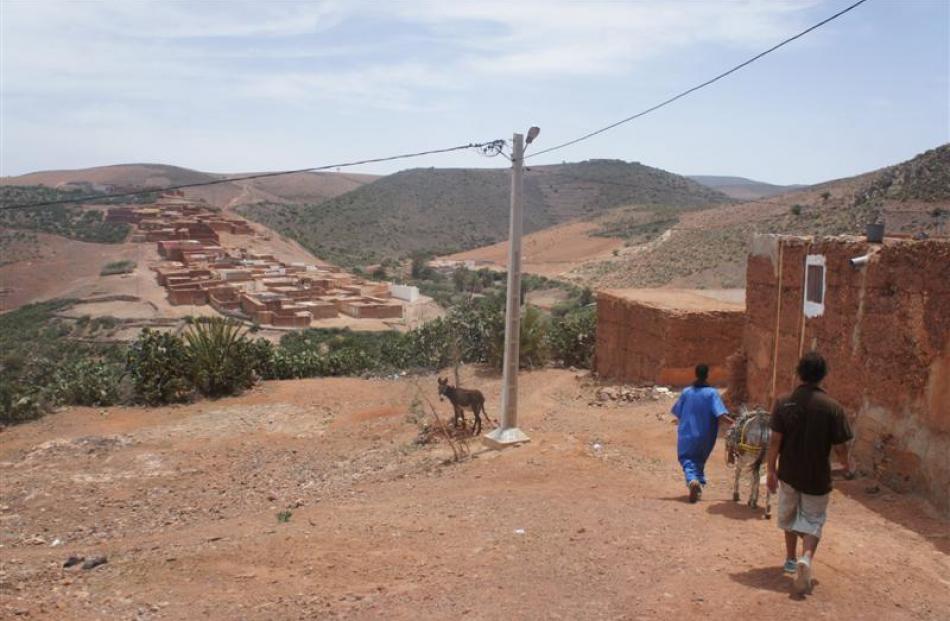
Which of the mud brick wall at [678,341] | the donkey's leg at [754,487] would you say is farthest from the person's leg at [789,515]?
the mud brick wall at [678,341]

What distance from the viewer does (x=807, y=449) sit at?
14.9ft

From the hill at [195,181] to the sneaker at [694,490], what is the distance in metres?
106

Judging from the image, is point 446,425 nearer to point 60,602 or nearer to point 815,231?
point 60,602

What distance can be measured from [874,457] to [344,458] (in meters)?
6.64

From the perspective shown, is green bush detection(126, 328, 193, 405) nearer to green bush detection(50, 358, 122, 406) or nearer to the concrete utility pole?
green bush detection(50, 358, 122, 406)

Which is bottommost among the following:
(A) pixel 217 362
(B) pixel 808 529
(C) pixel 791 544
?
(A) pixel 217 362

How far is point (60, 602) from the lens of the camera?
17.3 ft

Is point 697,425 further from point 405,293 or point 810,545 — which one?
point 405,293

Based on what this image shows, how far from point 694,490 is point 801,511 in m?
2.05

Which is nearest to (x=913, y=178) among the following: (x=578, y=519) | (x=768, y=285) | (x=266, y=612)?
(x=768, y=285)

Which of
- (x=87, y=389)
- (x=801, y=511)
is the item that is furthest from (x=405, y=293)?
(x=801, y=511)

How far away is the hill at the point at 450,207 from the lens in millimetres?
84500

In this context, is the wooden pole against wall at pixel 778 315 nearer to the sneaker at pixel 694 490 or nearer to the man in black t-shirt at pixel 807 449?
the sneaker at pixel 694 490

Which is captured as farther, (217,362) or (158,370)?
Result: (217,362)
